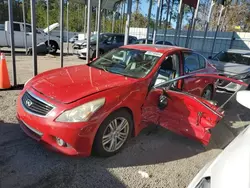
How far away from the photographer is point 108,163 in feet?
8.97

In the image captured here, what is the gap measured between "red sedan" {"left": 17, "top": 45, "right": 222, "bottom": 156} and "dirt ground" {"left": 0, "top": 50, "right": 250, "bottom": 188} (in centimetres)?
24

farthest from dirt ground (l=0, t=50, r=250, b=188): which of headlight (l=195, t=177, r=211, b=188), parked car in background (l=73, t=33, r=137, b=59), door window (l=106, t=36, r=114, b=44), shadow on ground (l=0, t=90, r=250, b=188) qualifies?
door window (l=106, t=36, r=114, b=44)

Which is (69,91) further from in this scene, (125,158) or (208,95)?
(208,95)

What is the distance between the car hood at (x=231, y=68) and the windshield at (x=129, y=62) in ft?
14.2

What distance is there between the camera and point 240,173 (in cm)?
129

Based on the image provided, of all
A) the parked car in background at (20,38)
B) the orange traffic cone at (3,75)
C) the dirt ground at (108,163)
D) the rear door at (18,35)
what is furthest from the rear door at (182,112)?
the rear door at (18,35)

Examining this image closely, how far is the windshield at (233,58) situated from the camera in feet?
25.8

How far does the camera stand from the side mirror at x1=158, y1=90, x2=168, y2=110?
10.4ft

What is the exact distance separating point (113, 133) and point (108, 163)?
0.40 metres

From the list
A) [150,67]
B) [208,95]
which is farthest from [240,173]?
[208,95]

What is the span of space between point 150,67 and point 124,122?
1.01m

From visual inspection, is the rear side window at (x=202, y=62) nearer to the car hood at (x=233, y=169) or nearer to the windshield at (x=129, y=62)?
the windshield at (x=129, y=62)

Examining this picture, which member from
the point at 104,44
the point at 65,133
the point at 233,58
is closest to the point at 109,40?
the point at 104,44

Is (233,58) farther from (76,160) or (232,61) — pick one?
(76,160)
